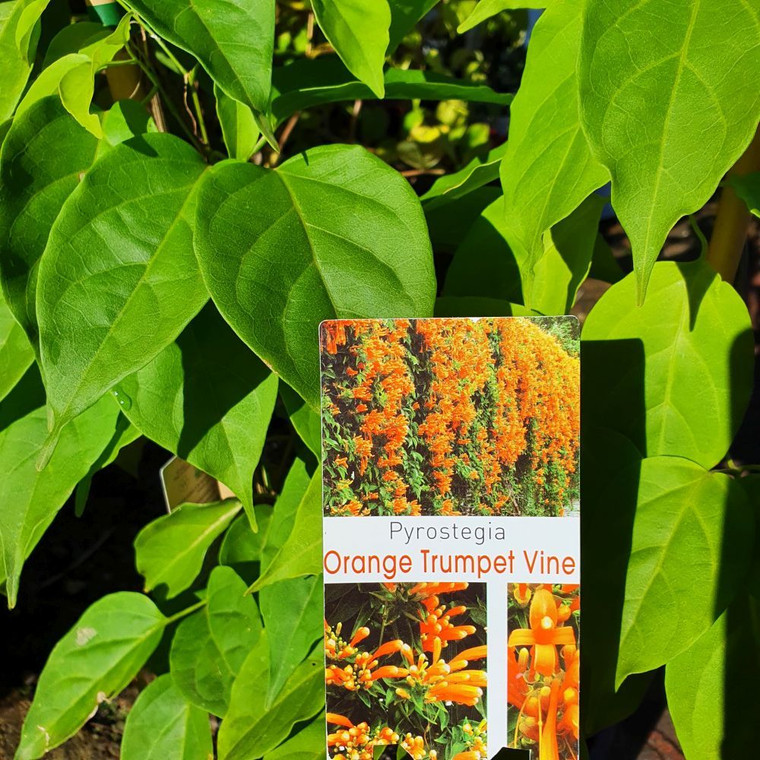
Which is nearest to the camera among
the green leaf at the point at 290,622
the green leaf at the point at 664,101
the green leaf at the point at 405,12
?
the green leaf at the point at 664,101

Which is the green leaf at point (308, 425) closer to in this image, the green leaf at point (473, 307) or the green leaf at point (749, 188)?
the green leaf at point (473, 307)

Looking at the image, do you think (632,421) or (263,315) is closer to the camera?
(263,315)

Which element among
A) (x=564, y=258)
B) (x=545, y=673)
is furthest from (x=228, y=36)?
(x=545, y=673)

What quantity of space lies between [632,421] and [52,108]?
19.2 inches

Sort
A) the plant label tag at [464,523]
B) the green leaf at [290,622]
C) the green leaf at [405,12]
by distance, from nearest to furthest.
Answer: the plant label tag at [464,523], the green leaf at [405,12], the green leaf at [290,622]

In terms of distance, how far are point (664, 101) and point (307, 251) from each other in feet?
0.75

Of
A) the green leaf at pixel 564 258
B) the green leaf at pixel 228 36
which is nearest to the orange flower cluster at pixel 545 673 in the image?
the green leaf at pixel 564 258

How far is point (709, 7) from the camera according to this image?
459mm

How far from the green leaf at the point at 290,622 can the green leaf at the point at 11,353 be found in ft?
1.01

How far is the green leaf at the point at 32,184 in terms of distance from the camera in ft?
1.77

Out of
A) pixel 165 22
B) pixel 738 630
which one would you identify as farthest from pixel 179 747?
pixel 165 22

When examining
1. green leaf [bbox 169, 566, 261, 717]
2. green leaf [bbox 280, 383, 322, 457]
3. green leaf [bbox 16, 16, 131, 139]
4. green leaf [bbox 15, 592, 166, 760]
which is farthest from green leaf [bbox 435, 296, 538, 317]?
green leaf [bbox 15, 592, 166, 760]

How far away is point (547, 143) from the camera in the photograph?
556 mm

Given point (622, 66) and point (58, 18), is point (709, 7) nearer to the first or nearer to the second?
point (622, 66)
